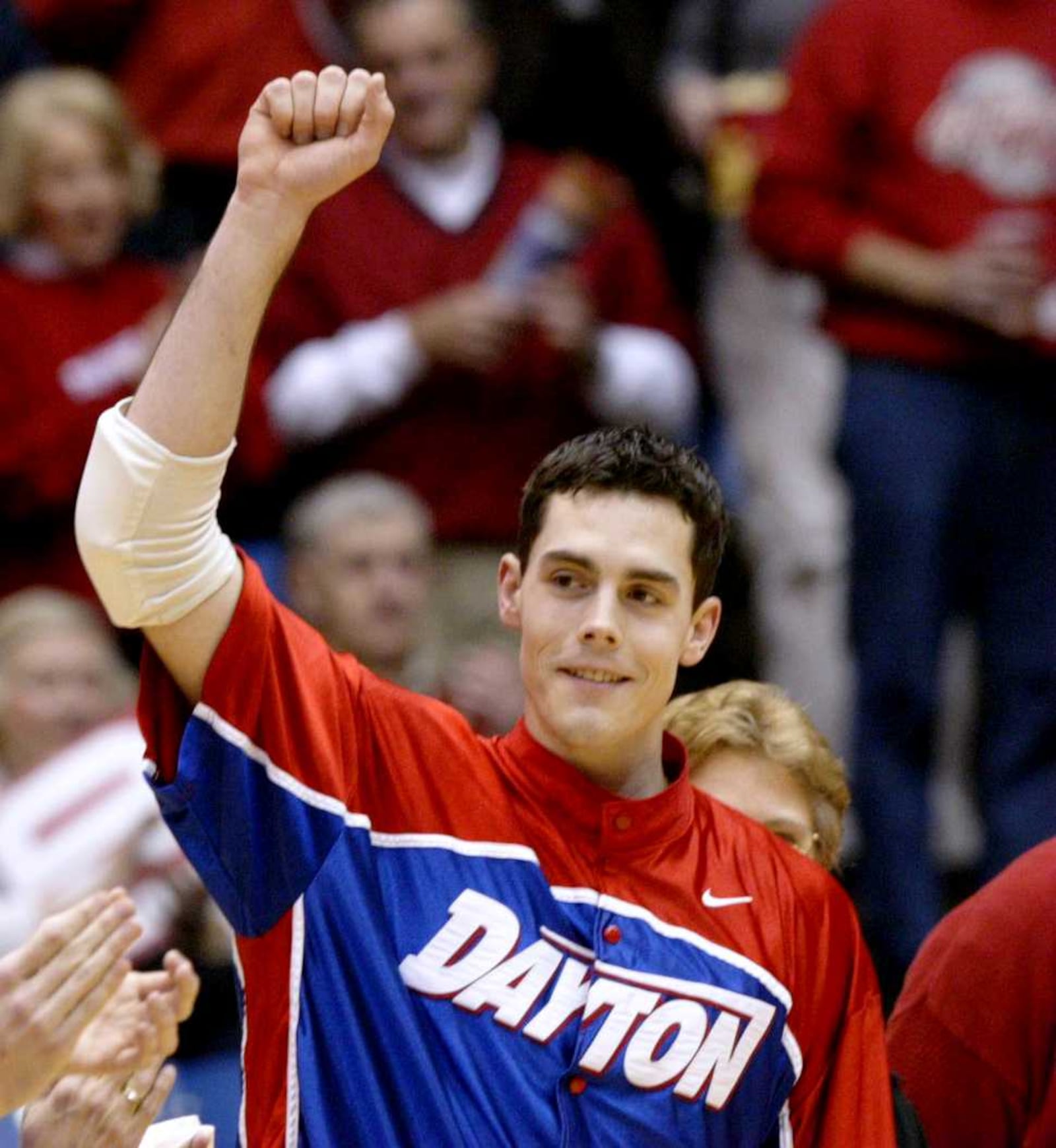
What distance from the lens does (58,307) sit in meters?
5.57

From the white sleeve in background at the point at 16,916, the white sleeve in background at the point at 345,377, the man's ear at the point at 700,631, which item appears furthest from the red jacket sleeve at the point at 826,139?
the man's ear at the point at 700,631

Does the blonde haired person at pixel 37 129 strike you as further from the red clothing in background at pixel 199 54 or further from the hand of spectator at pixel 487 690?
the hand of spectator at pixel 487 690

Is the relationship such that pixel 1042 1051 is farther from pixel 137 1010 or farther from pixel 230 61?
pixel 230 61

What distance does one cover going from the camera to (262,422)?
224 inches

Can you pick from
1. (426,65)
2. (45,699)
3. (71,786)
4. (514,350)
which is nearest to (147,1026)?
(71,786)

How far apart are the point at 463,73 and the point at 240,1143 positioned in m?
3.63

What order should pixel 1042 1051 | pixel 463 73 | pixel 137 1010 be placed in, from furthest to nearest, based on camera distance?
pixel 463 73 < pixel 1042 1051 < pixel 137 1010

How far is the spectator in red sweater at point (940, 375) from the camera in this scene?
5.43 metres

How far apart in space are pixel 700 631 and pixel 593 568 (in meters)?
0.20

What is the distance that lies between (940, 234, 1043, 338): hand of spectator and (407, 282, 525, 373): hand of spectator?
101 centimetres

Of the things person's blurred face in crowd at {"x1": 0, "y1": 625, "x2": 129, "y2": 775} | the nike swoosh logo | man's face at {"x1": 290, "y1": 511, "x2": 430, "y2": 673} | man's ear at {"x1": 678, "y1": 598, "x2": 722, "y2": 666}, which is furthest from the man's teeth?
man's face at {"x1": 290, "y1": 511, "x2": 430, "y2": 673}

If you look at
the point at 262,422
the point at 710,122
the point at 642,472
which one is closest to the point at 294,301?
the point at 262,422

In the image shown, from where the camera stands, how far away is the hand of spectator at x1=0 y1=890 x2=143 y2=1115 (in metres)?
2.57

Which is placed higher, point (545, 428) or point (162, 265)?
point (162, 265)
